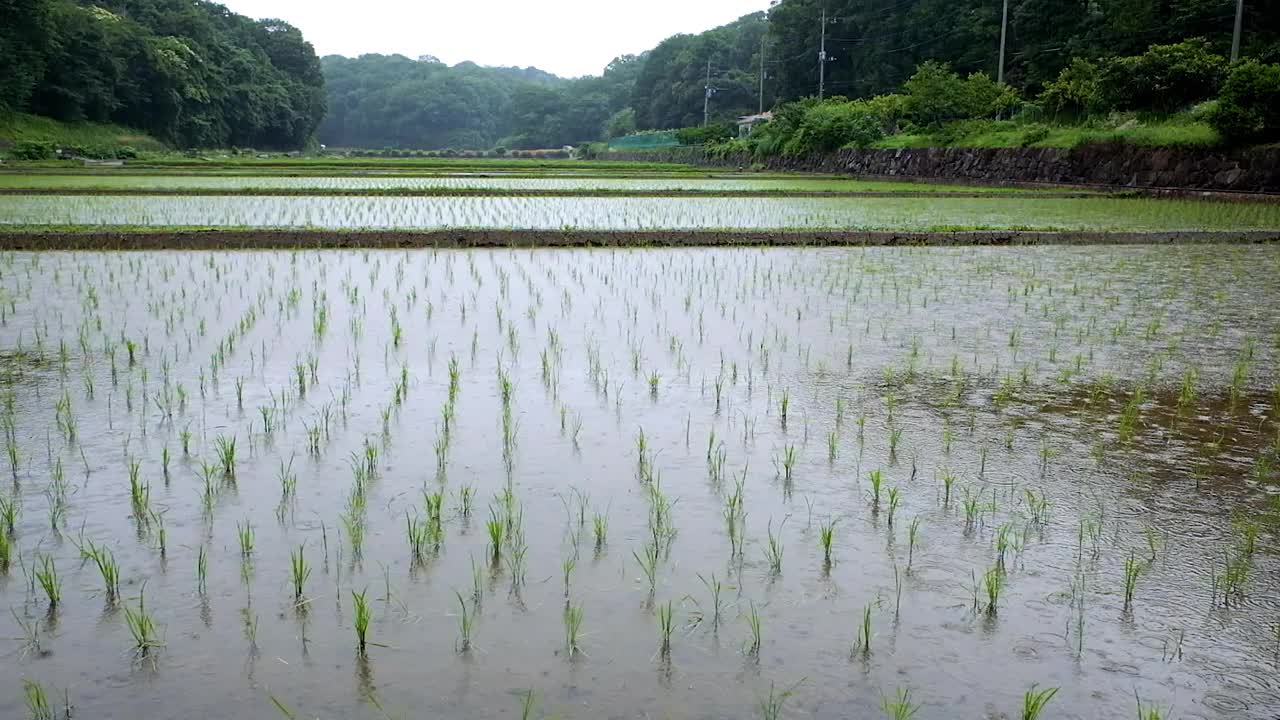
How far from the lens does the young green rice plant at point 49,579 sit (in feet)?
7.43

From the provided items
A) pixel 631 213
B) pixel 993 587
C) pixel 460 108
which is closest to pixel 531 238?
pixel 631 213

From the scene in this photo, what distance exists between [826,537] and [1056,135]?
2365 cm

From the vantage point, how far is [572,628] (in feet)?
7.09

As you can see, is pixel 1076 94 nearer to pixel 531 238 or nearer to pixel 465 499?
pixel 531 238

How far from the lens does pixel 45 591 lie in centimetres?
233

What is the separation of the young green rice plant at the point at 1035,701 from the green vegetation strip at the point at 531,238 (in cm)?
874

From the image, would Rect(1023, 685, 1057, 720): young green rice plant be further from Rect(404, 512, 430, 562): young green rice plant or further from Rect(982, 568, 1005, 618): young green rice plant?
Rect(404, 512, 430, 562): young green rice plant

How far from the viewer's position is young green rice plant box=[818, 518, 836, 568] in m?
2.58

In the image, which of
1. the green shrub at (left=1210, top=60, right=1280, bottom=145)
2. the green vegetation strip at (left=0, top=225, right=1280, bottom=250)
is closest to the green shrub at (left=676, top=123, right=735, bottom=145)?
the green shrub at (left=1210, top=60, right=1280, bottom=145)

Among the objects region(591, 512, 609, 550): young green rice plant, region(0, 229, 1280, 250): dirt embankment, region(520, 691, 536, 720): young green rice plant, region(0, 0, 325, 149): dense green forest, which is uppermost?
region(0, 0, 325, 149): dense green forest

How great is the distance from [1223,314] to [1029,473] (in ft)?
13.4

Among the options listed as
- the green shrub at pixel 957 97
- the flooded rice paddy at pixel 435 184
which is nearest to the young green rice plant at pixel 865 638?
the flooded rice paddy at pixel 435 184

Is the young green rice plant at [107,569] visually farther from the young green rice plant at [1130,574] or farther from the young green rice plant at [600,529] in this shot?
the young green rice plant at [1130,574]

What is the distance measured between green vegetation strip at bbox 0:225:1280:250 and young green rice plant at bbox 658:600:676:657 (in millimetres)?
8323
